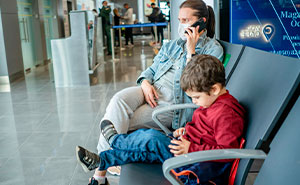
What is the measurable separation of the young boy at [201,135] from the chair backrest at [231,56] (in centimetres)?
44

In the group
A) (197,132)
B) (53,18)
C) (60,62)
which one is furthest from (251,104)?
(53,18)

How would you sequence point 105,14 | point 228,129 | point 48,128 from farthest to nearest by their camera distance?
point 105,14 → point 48,128 → point 228,129

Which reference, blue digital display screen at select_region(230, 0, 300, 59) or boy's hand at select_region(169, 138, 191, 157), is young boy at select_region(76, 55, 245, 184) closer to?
boy's hand at select_region(169, 138, 191, 157)

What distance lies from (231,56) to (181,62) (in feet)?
1.08

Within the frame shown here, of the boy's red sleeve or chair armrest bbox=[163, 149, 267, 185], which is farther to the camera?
the boy's red sleeve

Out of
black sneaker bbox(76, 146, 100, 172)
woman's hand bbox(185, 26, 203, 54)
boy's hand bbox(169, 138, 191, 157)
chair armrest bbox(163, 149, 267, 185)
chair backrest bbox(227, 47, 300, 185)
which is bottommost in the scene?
black sneaker bbox(76, 146, 100, 172)

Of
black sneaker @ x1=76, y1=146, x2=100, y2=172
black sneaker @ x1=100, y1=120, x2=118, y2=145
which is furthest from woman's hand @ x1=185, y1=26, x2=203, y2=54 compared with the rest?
black sneaker @ x1=76, y1=146, x2=100, y2=172

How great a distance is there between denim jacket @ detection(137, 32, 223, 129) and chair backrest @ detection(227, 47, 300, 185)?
447 millimetres

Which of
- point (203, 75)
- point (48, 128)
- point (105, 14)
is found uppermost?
point (105, 14)

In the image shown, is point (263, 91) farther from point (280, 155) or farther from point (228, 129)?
point (280, 155)

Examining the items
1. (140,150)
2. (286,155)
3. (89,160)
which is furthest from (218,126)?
(89,160)

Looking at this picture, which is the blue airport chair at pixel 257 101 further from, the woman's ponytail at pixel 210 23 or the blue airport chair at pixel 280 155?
the woman's ponytail at pixel 210 23

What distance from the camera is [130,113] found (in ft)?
6.50

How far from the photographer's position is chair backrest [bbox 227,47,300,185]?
1105mm
